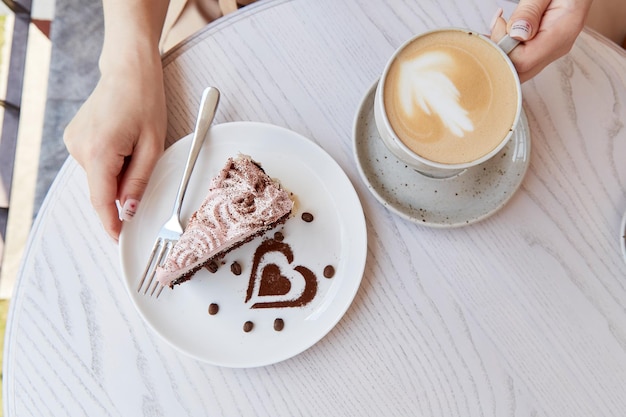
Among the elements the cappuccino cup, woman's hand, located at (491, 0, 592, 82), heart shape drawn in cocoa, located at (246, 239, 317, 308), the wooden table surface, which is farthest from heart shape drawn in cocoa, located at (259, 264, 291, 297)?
woman's hand, located at (491, 0, 592, 82)

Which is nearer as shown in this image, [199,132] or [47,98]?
[199,132]

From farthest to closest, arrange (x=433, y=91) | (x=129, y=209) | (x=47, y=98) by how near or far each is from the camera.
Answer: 1. (x=47, y=98)
2. (x=129, y=209)
3. (x=433, y=91)

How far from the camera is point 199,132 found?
3.66 ft

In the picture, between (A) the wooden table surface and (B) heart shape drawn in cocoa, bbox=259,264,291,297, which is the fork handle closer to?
(A) the wooden table surface

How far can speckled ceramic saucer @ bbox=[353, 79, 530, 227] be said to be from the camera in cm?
111

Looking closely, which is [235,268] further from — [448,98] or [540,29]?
[540,29]

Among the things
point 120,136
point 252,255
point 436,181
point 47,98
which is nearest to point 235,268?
point 252,255

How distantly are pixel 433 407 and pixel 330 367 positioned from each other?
23 cm

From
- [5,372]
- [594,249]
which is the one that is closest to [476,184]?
[594,249]

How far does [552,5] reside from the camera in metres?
1.09

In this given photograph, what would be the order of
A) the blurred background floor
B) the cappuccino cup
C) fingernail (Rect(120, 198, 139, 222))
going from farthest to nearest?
1. the blurred background floor
2. fingernail (Rect(120, 198, 139, 222))
3. the cappuccino cup

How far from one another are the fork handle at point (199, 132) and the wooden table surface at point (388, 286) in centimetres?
5

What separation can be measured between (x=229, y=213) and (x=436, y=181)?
462 mm

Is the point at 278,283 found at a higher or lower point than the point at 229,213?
lower
